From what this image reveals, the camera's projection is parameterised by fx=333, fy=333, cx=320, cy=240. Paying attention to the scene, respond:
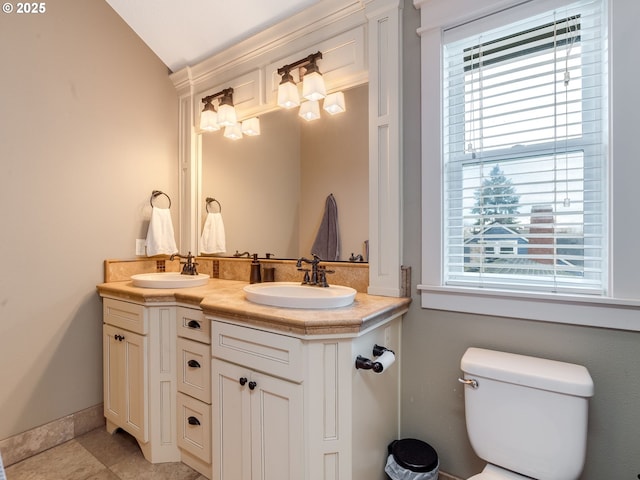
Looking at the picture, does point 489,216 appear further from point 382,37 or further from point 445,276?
point 382,37

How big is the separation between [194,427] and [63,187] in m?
1.52

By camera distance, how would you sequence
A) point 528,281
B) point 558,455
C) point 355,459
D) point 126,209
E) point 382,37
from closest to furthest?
1. point 558,455
2. point 355,459
3. point 528,281
4. point 382,37
5. point 126,209

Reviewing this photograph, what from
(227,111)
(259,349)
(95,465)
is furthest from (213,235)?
(95,465)

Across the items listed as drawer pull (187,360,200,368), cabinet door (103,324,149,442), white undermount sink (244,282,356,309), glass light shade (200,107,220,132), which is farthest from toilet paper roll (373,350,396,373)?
glass light shade (200,107,220,132)

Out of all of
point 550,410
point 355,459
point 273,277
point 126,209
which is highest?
point 126,209

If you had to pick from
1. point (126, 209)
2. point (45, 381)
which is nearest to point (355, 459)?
point (45, 381)

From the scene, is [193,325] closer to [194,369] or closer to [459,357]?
[194,369]

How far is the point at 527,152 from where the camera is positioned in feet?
4.37

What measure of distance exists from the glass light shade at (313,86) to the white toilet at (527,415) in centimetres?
140

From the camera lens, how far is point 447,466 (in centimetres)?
147

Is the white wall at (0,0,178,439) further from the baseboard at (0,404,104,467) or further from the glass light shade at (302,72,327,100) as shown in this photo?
the glass light shade at (302,72,327,100)

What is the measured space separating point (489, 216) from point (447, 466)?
1112mm

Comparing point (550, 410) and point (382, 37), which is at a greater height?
point (382, 37)

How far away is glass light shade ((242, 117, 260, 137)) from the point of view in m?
2.18
